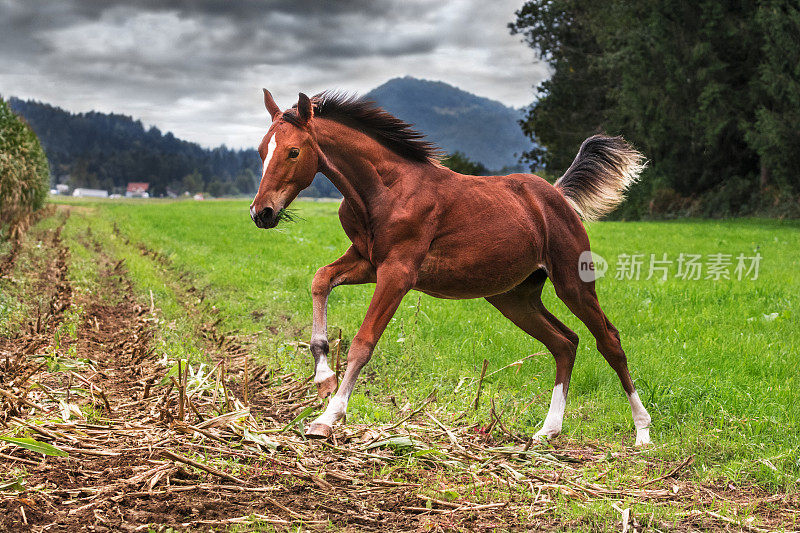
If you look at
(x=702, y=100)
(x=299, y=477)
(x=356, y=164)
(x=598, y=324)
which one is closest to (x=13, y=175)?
(x=356, y=164)

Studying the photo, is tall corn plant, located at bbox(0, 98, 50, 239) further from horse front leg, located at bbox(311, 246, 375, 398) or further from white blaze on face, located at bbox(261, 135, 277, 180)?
white blaze on face, located at bbox(261, 135, 277, 180)

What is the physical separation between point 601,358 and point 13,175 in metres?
16.8

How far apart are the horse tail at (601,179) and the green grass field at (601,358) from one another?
1.74 metres

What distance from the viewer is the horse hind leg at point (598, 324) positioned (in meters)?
5.06

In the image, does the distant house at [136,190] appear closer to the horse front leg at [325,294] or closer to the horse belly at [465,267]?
the horse front leg at [325,294]

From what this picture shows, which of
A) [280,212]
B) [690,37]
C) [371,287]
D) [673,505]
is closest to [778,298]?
[371,287]

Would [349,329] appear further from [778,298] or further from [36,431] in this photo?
[778,298]

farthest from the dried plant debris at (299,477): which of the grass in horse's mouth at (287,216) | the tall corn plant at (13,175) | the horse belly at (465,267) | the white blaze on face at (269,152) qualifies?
the tall corn plant at (13,175)

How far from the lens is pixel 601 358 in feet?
23.1

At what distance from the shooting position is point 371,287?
11578 mm

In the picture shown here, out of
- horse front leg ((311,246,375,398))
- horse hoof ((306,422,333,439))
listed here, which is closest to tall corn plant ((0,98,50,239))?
horse front leg ((311,246,375,398))

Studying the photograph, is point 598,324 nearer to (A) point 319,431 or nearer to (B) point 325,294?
(B) point 325,294

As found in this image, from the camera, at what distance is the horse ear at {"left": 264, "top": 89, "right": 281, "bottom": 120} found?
4074 millimetres

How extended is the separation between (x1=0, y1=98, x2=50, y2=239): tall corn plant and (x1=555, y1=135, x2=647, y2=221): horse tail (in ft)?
50.2
